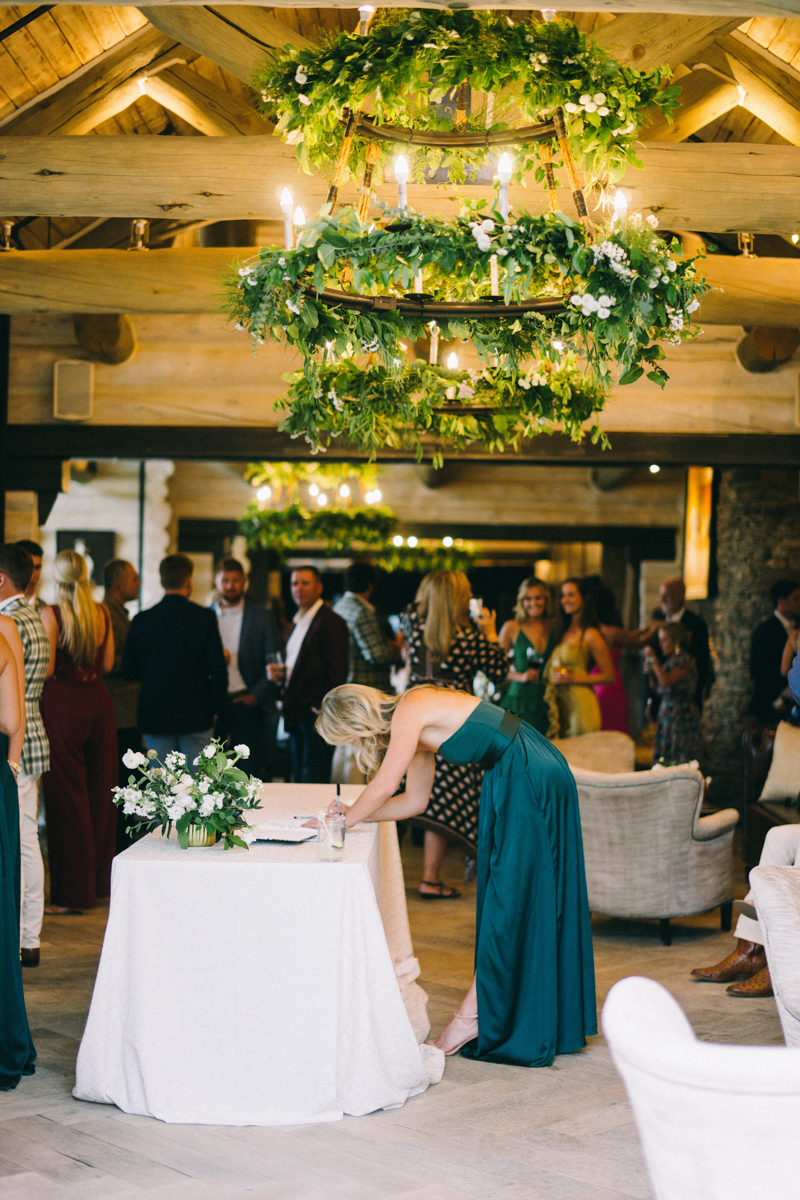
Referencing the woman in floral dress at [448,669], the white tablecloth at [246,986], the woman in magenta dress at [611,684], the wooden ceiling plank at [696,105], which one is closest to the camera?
the white tablecloth at [246,986]

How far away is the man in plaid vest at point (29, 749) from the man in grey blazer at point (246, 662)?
2.27 metres

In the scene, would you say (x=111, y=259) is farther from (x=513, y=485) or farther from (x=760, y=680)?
(x=513, y=485)

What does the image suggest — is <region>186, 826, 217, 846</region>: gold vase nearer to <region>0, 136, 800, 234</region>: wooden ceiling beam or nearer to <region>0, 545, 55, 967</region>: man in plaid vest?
<region>0, 545, 55, 967</region>: man in plaid vest

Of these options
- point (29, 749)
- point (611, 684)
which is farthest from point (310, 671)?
point (29, 749)

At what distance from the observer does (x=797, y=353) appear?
25.6 feet

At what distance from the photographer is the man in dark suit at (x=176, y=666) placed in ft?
20.2

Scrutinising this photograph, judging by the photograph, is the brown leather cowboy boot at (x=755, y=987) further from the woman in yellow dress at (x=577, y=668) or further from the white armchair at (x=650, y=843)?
the woman in yellow dress at (x=577, y=668)

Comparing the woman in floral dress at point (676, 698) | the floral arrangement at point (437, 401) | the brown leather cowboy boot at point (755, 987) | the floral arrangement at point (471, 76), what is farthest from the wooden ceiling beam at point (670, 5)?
Answer: the woman in floral dress at point (676, 698)

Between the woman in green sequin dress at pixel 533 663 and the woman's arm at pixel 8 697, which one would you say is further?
the woman in green sequin dress at pixel 533 663

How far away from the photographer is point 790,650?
7.64 m

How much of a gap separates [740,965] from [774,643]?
12.5ft

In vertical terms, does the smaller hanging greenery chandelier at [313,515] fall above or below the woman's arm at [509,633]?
above

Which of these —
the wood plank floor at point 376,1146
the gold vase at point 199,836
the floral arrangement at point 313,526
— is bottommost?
the wood plank floor at point 376,1146

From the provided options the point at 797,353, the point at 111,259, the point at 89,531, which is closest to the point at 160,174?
the point at 111,259
